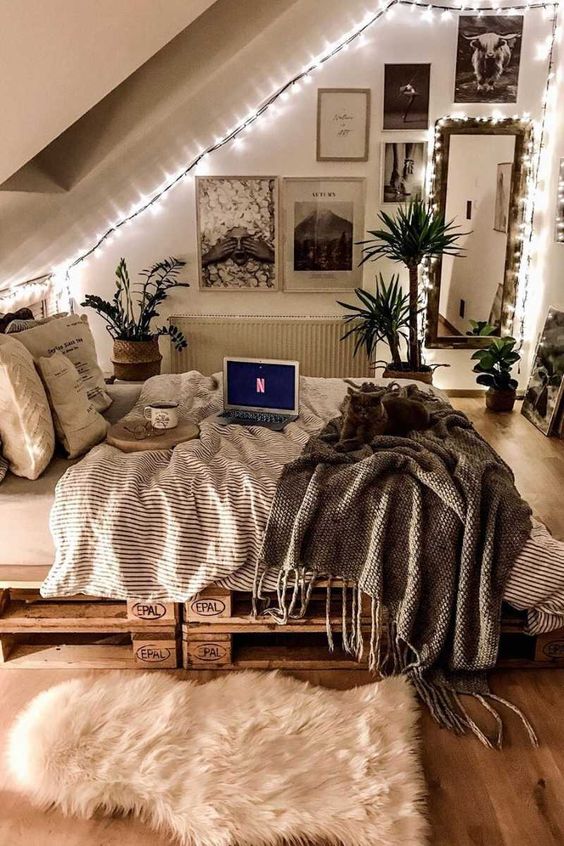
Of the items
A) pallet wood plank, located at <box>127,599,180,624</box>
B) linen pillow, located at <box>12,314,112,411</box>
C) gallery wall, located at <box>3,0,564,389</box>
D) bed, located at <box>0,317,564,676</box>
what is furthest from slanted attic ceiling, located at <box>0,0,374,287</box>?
pallet wood plank, located at <box>127,599,180,624</box>

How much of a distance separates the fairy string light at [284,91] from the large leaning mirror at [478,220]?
0.71 meters

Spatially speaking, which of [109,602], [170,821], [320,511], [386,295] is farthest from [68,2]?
[386,295]

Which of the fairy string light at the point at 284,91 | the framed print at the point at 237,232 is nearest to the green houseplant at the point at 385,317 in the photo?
the framed print at the point at 237,232

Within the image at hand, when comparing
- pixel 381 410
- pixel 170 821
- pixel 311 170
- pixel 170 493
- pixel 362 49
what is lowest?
pixel 170 821

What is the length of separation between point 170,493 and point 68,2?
1275 mm

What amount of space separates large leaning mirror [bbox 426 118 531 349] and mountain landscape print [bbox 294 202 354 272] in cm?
64

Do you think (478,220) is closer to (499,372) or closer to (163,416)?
(499,372)

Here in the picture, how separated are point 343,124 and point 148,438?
11.6 feet

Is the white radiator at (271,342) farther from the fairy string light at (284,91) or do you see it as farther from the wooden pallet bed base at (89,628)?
the wooden pallet bed base at (89,628)

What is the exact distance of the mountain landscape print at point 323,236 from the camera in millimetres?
5273

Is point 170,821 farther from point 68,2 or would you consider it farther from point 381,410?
point 68,2

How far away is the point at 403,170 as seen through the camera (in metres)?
5.16

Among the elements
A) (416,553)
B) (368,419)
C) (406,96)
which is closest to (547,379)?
(406,96)

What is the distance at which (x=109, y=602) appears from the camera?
2283 millimetres
